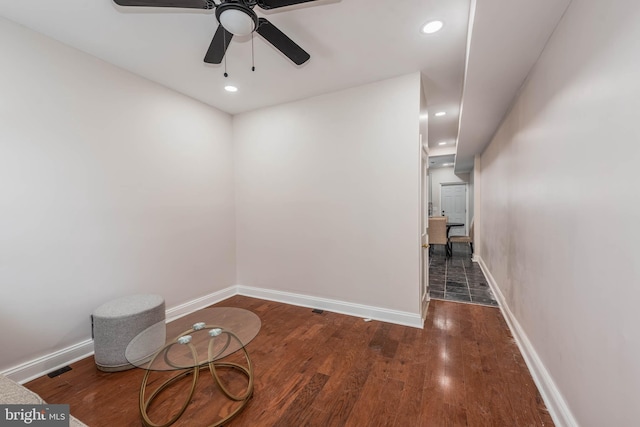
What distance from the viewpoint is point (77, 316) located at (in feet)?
7.69

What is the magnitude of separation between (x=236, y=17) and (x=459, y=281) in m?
4.69

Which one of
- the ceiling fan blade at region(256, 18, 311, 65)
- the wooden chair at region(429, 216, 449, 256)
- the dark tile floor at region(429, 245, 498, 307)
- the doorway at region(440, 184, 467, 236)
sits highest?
the ceiling fan blade at region(256, 18, 311, 65)

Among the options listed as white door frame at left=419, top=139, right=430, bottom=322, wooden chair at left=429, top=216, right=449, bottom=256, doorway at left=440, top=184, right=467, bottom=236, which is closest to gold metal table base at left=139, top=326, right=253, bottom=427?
white door frame at left=419, top=139, right=430, bottom=322

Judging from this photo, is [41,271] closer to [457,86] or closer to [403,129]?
[403,129]

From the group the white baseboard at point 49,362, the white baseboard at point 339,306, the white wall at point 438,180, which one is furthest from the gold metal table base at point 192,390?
the white wall at point 438,180

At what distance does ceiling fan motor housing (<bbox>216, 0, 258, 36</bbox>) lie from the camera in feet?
4.84

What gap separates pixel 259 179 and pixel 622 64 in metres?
3.45

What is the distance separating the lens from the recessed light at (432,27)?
6.69ft

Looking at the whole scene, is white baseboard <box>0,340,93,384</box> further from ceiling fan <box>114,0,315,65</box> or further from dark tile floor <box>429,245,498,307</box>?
dark tile floor <box>429,245,498,307</box>

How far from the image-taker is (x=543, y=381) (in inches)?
70.7

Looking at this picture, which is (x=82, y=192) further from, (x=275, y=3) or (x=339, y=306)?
(x=339, y=306)

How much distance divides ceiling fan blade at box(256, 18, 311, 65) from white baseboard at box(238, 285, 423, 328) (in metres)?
2.62

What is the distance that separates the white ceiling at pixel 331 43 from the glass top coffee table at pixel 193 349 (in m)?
2.21

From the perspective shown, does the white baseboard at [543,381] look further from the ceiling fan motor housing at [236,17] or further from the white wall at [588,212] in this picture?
the ceiling fan motor housing at [236,17]
